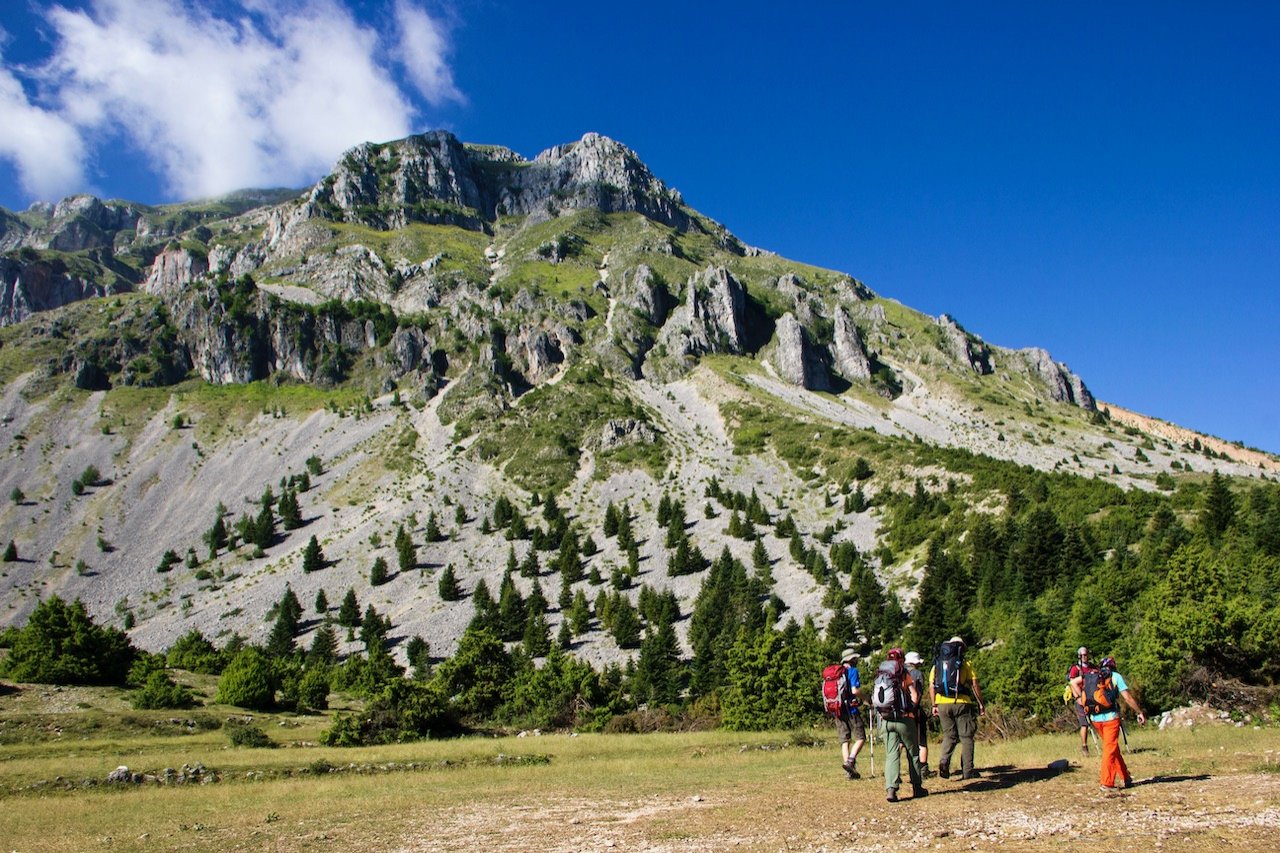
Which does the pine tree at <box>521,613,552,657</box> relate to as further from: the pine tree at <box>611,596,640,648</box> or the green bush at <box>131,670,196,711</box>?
the green bush at <box>131,670,196,711</box>

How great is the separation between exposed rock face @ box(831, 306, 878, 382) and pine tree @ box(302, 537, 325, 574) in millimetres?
121974

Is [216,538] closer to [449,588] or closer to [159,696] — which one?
[449,588]

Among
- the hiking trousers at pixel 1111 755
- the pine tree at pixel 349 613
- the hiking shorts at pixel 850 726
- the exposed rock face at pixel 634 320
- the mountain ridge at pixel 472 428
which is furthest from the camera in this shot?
the exposed rock face at pixel 634 320

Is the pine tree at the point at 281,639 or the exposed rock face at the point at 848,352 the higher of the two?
the exposed rock face at the point at 848,352

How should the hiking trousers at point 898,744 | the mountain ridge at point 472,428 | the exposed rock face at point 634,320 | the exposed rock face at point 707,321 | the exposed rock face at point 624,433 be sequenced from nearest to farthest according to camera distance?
the hiking trousers at point 898,744
the mountain ridge at point 472,428
the exposed rock face at point 624,433
the exposed rock face at point 634,320
the exposed rock face at point 707,321

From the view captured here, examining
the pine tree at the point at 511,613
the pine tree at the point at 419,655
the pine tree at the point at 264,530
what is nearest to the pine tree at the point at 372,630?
the pine tree at the point at 419,655

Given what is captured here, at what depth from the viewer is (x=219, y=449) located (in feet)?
484

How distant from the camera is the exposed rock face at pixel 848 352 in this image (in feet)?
588

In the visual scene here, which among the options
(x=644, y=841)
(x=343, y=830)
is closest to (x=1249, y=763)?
(x=644, y=841)

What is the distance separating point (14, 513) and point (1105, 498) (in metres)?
159

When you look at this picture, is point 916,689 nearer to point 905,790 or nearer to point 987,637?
point 905,790

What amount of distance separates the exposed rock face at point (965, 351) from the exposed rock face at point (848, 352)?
22319 millimetres

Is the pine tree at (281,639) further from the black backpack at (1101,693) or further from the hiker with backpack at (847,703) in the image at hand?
the black backpack at (1101,693)

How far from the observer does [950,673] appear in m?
14.9
